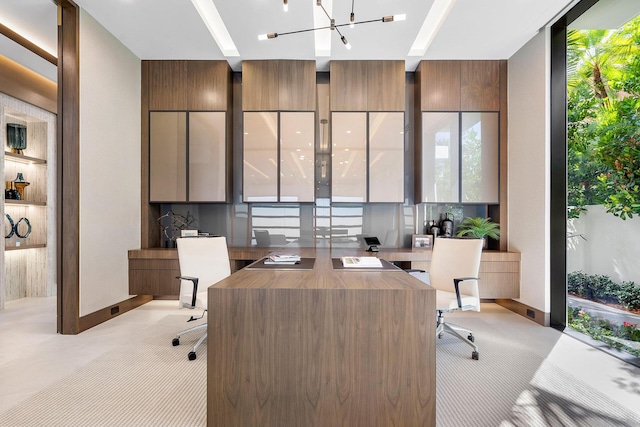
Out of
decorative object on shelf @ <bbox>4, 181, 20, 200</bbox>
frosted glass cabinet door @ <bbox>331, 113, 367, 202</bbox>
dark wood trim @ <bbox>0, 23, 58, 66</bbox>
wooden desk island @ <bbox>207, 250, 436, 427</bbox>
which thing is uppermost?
dark wood trim @ <bbox>0, 23, 58, 66</bbox>

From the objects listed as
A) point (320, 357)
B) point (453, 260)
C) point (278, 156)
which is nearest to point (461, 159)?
point (453, 260)

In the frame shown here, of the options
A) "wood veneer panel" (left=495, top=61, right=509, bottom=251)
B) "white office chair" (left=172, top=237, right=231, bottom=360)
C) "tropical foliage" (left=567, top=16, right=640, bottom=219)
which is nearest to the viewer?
"tropical foliage" (left=567, top=16, right=640, bottom=219)

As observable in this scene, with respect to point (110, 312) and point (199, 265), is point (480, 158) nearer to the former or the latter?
point (199, 265)

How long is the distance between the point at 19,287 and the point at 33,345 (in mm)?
2285

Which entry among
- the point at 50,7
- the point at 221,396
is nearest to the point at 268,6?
the point at 50,7

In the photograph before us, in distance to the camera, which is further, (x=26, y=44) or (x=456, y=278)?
(x=26, y=44)

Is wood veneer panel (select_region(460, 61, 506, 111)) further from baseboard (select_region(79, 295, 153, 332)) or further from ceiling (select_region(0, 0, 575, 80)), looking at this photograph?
baseboard (select_region(79, 295, 153, 332))

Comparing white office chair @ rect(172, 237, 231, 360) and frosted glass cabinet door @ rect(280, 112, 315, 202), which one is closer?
white office chair @ rect(172, 237, 231, 360)

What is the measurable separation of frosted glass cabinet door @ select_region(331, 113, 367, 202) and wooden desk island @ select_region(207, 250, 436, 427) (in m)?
2.69

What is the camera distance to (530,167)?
147 inches

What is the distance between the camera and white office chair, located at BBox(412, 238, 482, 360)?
8.71 feet

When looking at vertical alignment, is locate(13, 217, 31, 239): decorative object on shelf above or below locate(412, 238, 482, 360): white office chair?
above

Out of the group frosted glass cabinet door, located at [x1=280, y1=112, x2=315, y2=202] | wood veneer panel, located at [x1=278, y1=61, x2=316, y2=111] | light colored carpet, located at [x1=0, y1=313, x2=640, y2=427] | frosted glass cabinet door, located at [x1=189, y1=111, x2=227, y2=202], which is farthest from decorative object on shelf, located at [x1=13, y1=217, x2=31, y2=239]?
wood veneer panel, located at [x1=278, y1=61, x2=316, y2=111]

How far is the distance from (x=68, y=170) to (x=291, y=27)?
273 cm
